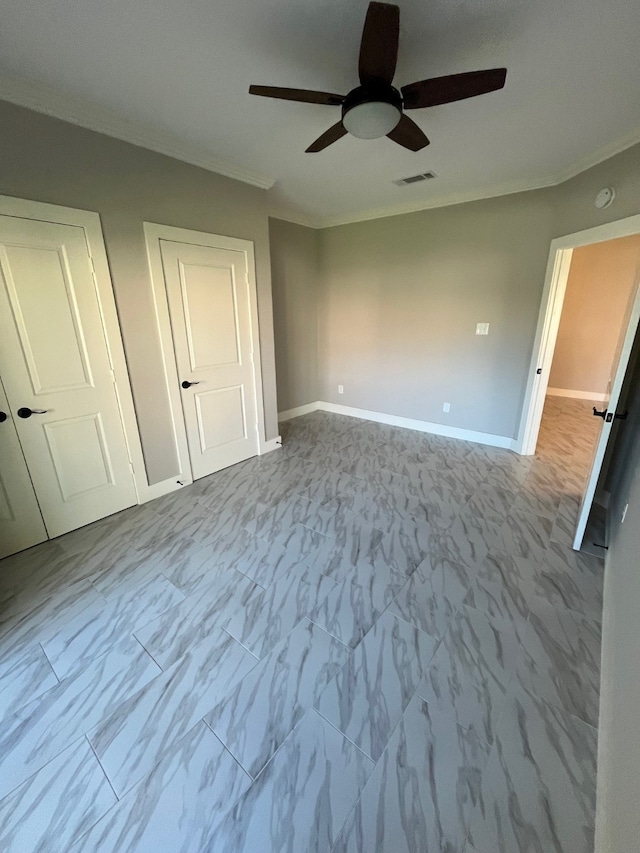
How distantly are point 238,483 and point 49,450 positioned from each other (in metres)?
1.48

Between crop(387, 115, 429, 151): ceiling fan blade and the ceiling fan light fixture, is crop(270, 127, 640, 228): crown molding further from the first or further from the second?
the ceiling fan light fixture

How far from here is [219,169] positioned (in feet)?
9.46

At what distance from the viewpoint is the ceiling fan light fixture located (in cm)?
161

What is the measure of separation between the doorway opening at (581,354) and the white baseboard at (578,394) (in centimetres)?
1

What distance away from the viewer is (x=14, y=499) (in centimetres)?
229

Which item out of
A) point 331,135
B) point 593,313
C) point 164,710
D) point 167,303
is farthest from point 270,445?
point 593,313

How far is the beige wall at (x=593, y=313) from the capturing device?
201 inches

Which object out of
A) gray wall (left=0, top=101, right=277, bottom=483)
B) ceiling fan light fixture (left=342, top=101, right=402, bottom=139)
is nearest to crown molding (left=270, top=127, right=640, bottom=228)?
gray wall (left=0, top=101, right=277, bottom=483)

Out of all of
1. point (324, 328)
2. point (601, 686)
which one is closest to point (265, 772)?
point (601, 686)

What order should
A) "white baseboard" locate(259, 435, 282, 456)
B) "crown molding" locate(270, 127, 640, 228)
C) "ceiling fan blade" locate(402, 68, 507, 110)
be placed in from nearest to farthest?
"ceiling fan blade" locate(402, 68, 507, 110) → "crown molding" locate(270, 127, 640, 228) → "white baseboard" locate(259, 435, 282, 456)

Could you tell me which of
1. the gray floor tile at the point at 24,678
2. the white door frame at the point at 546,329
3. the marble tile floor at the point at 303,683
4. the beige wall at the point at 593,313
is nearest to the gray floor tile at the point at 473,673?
the marble tile floor at the point at 303,683

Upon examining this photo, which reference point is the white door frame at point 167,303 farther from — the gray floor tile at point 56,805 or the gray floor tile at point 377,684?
the gray floor tile at point 377,684

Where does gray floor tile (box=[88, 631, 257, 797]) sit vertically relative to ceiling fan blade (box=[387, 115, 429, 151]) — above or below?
below

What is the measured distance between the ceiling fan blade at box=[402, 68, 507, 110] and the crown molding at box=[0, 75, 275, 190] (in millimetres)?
1817
